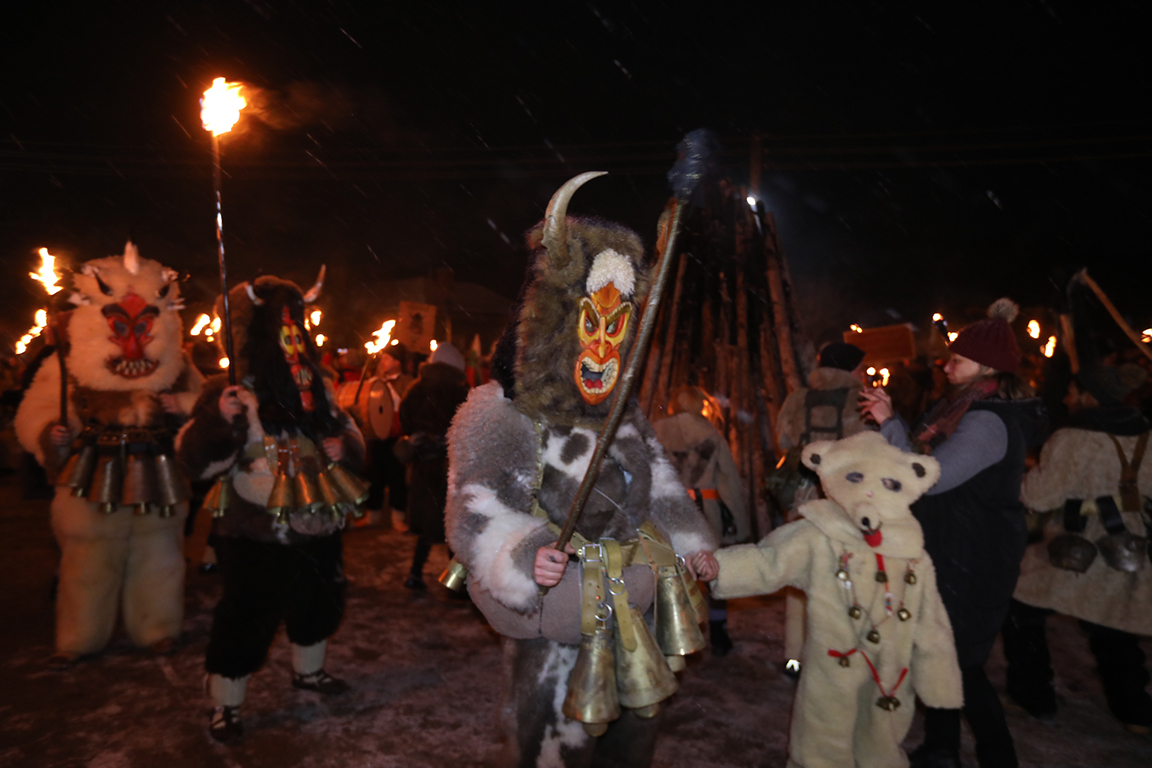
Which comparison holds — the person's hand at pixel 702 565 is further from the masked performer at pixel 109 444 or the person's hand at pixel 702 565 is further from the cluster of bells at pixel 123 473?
the masked performer at pixel 109 444

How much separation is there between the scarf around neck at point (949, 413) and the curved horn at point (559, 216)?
1.97 metres

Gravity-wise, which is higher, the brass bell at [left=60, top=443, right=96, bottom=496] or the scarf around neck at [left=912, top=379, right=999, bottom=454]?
the scarf around neck at [left=912, top=379, right=999, bottom=454]

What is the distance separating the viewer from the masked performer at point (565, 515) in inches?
81.1

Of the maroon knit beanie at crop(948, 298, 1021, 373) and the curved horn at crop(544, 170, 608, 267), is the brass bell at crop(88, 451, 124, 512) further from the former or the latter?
the maroon knit beanie at crop(948, 298, 1021, 373)

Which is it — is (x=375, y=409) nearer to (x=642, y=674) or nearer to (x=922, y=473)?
(x=922, y=473)

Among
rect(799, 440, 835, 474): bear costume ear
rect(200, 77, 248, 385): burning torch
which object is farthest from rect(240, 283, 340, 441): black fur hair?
rect(799, 440, 835, 474): bear costume ear

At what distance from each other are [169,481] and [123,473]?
253mm

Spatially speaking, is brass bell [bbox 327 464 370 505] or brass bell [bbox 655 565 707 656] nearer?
brass bell [bbox 655 565 707 656]

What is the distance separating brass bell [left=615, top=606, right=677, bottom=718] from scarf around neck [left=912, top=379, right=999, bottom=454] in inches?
69.2

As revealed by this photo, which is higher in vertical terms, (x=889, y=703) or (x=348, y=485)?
(x=348, y=485)

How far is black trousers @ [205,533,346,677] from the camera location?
11.1ft

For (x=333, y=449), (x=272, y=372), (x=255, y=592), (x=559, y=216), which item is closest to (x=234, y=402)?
(x=272, y=372)

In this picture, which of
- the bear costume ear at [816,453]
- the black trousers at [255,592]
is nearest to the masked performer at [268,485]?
the black trousers at [255,592]

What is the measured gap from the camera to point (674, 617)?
222 centimetres
